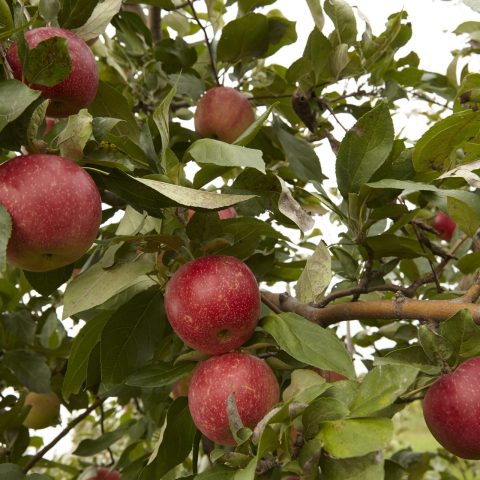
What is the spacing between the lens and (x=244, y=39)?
4.75 ft

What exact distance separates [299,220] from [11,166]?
0.37 metres

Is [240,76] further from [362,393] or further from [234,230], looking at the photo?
[362,393]

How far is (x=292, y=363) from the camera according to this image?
1.01 meters

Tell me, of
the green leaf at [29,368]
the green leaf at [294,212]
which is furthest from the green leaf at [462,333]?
the green leaf at [29,368]

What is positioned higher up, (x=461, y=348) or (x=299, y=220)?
(x=299, y=220)

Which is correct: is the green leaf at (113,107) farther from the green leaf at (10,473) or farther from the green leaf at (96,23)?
the green leaf at (10,473)

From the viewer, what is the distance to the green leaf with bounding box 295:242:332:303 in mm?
942

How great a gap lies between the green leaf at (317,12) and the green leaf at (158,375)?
75cm

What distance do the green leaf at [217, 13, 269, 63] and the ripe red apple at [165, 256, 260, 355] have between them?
2.14ft

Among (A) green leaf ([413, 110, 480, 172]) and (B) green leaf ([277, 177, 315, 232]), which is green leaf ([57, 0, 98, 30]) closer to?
(B) green leaf ([277, 177, 315, 232])

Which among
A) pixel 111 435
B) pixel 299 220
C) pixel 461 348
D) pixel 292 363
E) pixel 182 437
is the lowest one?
pixel 111 435

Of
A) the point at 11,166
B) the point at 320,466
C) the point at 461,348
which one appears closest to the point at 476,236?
the point at 461,348

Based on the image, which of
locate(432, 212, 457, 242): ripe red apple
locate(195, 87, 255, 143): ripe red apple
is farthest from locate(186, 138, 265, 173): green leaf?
locate(432, 212, 457, 242): ripe red apple

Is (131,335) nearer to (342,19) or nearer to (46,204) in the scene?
(46,204)
